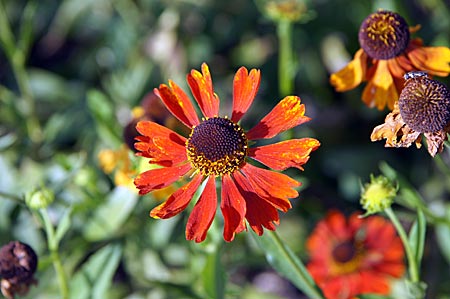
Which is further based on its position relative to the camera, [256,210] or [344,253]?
[344,253]

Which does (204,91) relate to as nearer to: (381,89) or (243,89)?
(243,89)

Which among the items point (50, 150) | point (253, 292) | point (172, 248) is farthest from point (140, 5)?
point (253, 292)

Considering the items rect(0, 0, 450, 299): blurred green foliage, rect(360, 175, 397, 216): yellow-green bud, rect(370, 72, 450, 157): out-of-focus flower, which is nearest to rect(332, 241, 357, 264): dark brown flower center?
rect(0, 0, 450, 299): blurred green foliage

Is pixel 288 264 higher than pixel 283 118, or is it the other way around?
pixel 283 118

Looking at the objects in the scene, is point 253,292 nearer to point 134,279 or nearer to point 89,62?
point 134,279

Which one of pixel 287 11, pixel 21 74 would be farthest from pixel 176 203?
pixel 21 74
